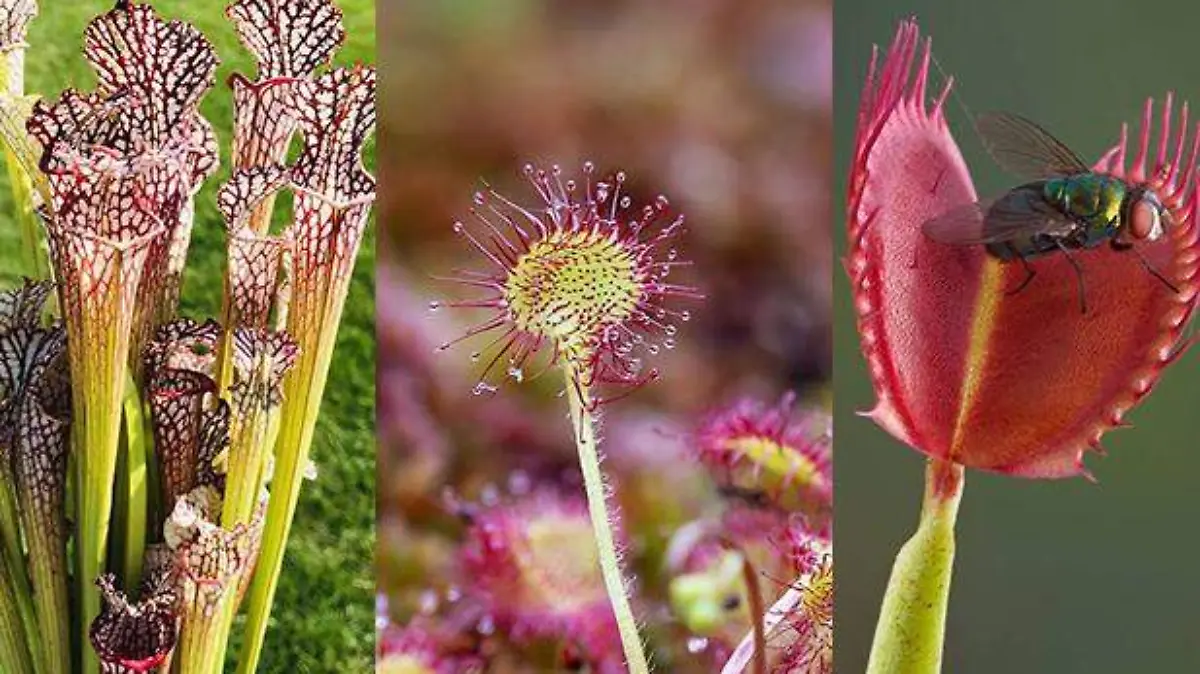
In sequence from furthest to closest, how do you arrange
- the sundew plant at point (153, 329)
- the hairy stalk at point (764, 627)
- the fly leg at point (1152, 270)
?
the fly leg at point (1152, 270), the hairy stalk at point (764, 627), the sundew plant at point (153, 329)

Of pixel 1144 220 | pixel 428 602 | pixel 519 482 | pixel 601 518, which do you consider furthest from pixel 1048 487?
pixel 428 602

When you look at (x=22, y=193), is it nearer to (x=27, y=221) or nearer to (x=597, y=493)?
(x=27, y=221)

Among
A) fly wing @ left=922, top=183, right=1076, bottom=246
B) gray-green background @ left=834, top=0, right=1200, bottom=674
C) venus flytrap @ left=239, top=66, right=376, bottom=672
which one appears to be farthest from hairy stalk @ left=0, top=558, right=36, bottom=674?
fly wing @ left=922, top=183, right=1076, bottom=246

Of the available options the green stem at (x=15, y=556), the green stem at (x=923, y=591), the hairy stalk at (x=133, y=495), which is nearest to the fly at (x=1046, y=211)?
the green stem at (x=923, y=591)

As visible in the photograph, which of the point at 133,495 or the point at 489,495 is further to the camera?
the point at 489,495

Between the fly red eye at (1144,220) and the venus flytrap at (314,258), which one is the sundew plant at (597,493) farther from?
the fly red eye at (1144,220)

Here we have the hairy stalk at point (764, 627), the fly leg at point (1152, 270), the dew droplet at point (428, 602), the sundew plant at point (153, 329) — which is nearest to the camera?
the sundew plant at point (153, 329)

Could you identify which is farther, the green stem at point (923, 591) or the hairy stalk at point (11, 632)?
the green stem at point (923, 591)

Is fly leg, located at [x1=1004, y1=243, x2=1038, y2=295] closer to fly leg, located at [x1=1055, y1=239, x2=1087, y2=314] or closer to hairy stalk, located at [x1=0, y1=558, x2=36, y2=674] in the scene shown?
fly leg, located at [x1=1055, y1=239, x2=1087, y2=314]
